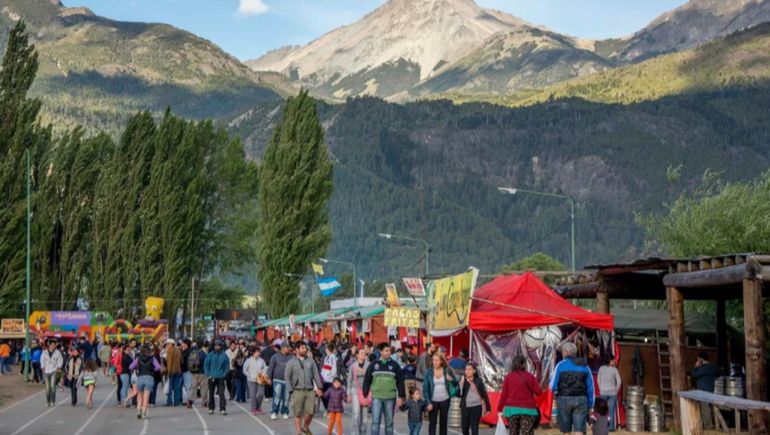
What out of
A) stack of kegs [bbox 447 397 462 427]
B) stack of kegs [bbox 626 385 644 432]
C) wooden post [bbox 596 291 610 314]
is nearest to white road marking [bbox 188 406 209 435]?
stack of kegs [bbox 447 397 462 427]

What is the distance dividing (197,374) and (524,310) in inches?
415

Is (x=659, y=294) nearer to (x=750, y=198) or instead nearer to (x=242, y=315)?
(x=750, y=198)

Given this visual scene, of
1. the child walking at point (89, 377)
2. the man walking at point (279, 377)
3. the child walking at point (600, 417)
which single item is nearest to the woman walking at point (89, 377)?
the child walking at point (89, 377)

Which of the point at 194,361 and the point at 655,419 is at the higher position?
the point at 194,361

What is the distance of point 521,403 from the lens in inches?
701

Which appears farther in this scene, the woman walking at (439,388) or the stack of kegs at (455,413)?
the stack of kegs at (455,413)

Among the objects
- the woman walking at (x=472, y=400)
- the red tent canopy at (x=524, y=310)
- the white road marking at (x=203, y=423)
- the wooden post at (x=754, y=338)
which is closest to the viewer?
the woman walking at (x=472, y=400)

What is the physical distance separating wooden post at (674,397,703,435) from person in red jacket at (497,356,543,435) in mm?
2189

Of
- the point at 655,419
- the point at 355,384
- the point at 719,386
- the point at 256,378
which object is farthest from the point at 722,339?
the point at 355,384

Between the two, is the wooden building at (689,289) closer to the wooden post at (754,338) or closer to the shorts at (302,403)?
the wooden post at (754,338)

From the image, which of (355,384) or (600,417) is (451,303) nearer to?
(355,384)

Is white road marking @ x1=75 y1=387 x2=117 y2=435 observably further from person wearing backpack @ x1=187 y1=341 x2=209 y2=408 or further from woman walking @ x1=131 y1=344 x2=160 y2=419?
person wearing backpack @ x1=187 y1=341 x2=209 y2=408

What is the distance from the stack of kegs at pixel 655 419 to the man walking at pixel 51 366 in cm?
1583

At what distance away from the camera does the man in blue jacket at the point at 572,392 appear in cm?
1817
